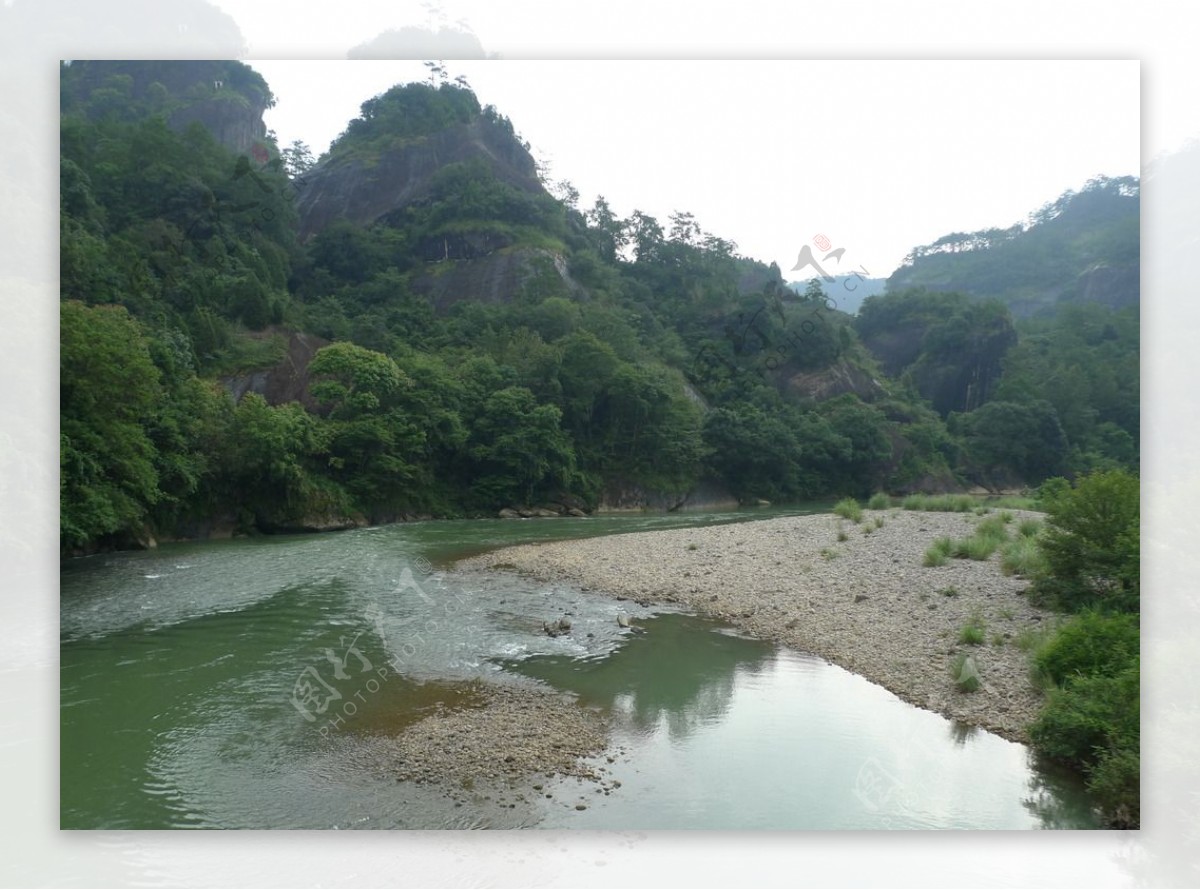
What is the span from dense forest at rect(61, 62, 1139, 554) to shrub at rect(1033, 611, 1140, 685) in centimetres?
357

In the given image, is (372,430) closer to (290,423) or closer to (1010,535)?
(290,423)

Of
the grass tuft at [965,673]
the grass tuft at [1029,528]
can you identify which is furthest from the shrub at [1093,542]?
the grass tuft at [1029,528]

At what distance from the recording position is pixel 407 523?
30062mm

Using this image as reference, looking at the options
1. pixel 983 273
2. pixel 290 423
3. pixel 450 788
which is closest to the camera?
pixel 450 788

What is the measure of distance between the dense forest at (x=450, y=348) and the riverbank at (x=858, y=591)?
324cm

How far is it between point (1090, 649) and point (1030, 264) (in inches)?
1867

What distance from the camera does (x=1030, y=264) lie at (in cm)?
4672

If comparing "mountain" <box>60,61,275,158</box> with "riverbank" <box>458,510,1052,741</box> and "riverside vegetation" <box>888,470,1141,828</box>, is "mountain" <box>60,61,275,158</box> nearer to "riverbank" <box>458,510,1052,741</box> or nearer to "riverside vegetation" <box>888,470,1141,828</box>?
"riverbank" <box>458,510,1052,741</box>

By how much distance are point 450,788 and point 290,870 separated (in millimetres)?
1417

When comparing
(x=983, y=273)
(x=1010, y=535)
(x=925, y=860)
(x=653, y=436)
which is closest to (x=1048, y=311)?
(x=983, y=273)

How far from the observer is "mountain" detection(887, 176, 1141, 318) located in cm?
2539

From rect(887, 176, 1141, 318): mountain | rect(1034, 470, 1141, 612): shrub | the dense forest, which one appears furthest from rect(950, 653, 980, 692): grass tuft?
rect(887, 176, 1141, 318): mountain

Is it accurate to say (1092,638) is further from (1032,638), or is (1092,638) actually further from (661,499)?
(661,499)

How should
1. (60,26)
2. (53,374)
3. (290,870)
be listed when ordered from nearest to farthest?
(290,870), (53,374), (60,26)
